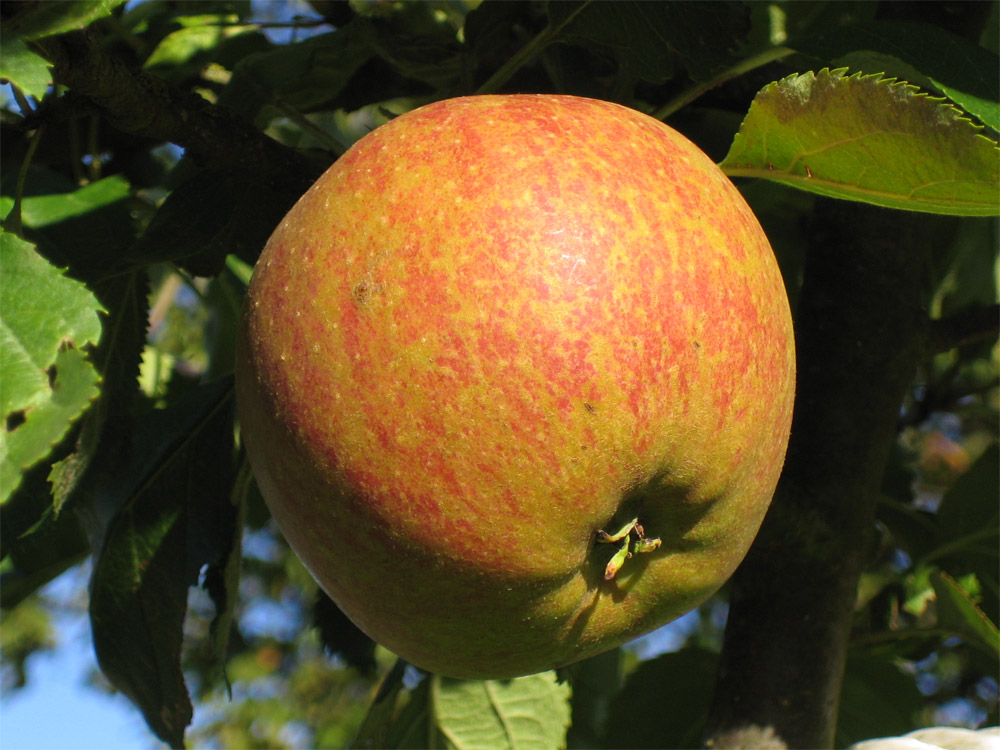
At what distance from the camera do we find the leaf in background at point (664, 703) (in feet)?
4.42

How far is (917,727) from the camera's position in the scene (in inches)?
54.8

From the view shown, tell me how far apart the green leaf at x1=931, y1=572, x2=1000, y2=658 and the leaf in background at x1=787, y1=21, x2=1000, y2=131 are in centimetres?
57

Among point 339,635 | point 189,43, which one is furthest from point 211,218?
point 339,635

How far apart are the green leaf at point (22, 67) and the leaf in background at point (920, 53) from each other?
0.65 metres

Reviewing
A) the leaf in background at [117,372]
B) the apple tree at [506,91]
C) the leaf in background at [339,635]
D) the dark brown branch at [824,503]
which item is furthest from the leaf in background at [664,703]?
the leaf in background at [117,372]

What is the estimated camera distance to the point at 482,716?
4.21 ft

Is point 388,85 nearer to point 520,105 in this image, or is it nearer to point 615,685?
point 520,105

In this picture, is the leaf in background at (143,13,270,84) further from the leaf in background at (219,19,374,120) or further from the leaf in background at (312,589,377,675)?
the leaf in background at (312,589,377,675)

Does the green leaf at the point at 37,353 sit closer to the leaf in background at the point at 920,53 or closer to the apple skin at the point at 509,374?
the apple skin at the point at 509,374

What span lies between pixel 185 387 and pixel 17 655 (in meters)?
2.03

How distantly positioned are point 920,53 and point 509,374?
551mm

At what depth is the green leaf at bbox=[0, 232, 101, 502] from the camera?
0.67 metres

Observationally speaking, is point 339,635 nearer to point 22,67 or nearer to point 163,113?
point 163,113

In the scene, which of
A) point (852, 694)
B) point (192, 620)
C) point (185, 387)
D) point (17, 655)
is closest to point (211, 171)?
point (185, 387)
